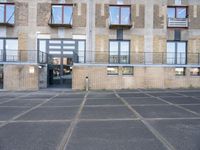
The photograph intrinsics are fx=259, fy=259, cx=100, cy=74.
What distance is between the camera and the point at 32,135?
7090 millimetres

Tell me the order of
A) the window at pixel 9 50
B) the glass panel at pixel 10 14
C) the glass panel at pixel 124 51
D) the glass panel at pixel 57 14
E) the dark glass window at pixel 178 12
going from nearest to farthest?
the glass panel at pixel 10 14
the window at pixel 9 50
the glass panel at pixel 57 14
the glass panel at pixel 124 51
the dark glass window at pixel 178 12

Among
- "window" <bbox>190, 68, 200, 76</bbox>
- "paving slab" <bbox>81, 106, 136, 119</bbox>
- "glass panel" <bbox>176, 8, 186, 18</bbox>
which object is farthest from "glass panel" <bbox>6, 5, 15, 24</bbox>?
"window" <bbox>190, 68, 200, 76</bbox>

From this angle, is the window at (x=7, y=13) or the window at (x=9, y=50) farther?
the window at (x=9, y=50)

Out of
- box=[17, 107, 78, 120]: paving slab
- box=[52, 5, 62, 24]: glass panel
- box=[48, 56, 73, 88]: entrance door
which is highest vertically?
box=[52, 5, 62, 24]: glass panel

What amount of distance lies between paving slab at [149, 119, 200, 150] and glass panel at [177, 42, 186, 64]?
17.1 m

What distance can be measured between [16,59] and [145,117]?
17.6m

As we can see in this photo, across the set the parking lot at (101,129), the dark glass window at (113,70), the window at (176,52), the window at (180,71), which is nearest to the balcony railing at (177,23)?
the window at (176,52)

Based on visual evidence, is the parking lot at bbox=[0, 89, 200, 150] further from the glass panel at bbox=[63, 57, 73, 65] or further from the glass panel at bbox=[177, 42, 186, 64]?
the glass panel at bbox=[177, 42, 186, 64]

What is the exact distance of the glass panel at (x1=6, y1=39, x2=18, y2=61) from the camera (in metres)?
24.2

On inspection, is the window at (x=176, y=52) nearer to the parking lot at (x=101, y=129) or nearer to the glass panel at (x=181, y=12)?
the glass panel at (x=181, y=12)

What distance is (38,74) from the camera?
73.7 ft

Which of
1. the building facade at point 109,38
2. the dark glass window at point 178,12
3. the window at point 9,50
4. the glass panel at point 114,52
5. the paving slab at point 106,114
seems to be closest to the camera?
the paving slab at point 106,114

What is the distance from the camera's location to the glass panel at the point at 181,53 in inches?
987

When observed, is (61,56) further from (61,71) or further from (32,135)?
(32,135)
